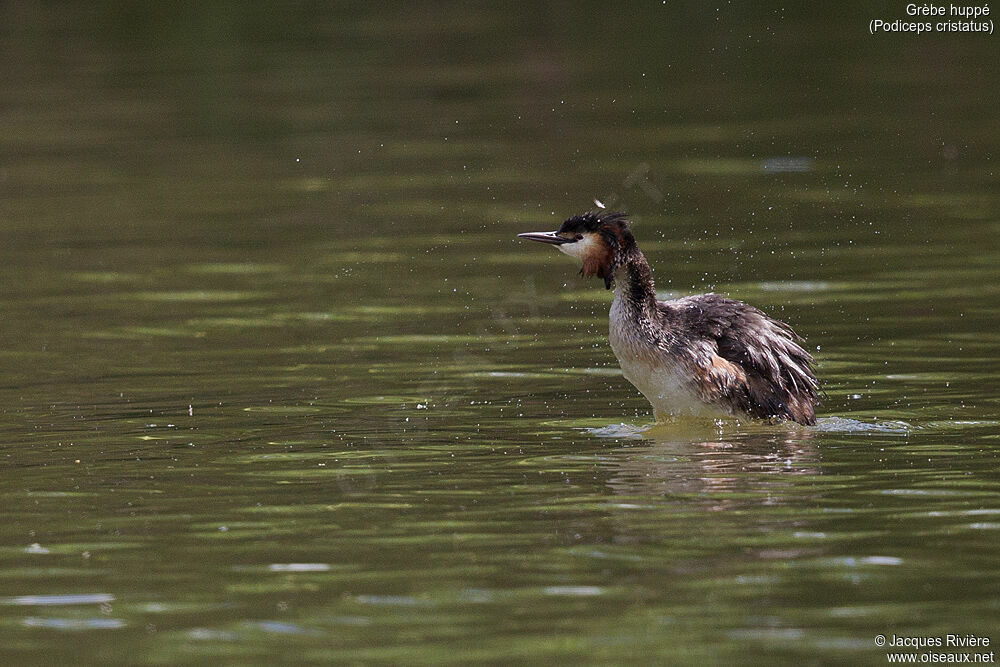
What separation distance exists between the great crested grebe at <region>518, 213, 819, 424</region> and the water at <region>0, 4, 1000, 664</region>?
0.88 ft

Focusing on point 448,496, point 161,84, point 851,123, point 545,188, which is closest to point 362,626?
point 448,496

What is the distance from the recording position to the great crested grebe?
1238cm

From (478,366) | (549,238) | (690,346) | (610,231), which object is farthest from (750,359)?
(478,366)

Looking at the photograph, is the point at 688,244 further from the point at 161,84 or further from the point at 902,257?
the point at 161,84

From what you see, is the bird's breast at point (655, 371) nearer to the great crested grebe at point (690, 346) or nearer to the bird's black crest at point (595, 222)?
the great crested grebe at point (690, 346)

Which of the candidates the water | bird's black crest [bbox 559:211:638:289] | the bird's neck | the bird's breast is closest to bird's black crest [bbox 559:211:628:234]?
bird's black crest [bbox 559:211:638:289]

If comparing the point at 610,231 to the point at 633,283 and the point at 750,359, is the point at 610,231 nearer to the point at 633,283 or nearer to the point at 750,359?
the point at 633,283

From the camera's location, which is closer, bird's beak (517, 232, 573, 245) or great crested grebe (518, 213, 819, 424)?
great crested grebe (518, 213, 819, 424)

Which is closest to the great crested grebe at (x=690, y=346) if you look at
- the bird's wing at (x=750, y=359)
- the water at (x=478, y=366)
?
the bird's wing at (x=750, y=359)

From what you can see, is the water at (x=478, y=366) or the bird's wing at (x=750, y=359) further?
the bird's wing at (x=750, y=359)

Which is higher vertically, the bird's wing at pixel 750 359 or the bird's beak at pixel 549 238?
the bird's beak at pixel 549 238

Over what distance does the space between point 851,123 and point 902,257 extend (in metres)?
8.14

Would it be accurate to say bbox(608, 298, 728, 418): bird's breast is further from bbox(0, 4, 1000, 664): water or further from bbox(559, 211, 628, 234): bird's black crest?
bbox(559, 211, 628, 234): bird's black crest

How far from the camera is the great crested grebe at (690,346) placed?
1238 cm
